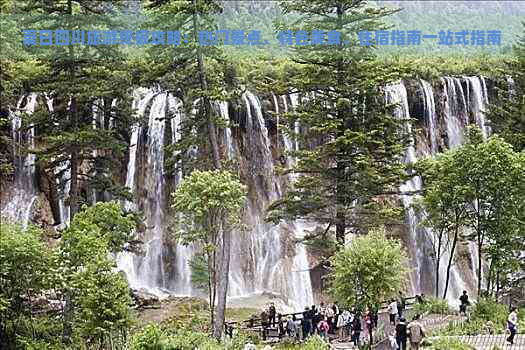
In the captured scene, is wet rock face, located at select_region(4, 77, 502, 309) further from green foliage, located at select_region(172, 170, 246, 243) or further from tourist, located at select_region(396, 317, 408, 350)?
tourist, located at select_region(396, 317, 408, 350)

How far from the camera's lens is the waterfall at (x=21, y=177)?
28.0m

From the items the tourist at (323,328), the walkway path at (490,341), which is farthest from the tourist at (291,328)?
the walkway path at (490,341)

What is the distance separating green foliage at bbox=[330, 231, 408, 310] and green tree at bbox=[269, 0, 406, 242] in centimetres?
365

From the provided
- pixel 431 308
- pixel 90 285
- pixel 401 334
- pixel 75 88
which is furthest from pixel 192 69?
pixel 431 308

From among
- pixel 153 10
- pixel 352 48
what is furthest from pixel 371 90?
pixel 153 10

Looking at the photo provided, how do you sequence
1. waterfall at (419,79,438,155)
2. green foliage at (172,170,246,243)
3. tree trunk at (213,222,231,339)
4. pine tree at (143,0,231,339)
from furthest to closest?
waterfall at (419,79,438,155), pine tree at (143,0,231,339), tree trunk at (213,222,231,339), green foliage at (172,170,246,243)

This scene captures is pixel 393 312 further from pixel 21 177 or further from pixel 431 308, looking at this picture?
pixel 21 177

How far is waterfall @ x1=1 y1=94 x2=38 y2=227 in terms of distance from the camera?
2805cm

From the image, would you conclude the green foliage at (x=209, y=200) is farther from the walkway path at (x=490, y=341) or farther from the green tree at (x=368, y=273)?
the walkway path at (x=490, y=341)

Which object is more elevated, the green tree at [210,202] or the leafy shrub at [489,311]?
the green tree at [210,202]

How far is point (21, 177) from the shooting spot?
28.7 metres

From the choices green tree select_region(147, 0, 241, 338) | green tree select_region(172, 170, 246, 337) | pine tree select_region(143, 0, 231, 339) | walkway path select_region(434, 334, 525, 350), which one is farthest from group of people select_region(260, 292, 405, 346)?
green tree select_region(147, 0, 241, 338)

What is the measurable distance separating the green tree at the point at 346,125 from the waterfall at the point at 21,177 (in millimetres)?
12278

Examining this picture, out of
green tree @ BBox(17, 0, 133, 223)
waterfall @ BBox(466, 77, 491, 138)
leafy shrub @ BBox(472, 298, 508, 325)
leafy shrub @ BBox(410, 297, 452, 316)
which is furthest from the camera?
waterfall @ BBox(466, 77, 491, 138)
